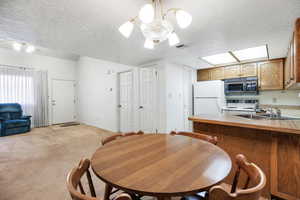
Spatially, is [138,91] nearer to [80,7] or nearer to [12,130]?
[80,7]

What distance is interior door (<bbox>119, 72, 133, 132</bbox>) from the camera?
4066 mm

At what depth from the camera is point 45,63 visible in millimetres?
5703

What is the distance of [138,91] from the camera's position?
3824 millimetres

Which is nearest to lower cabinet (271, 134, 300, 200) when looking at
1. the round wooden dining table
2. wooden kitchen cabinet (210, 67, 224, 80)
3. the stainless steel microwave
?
the round wooden dining table

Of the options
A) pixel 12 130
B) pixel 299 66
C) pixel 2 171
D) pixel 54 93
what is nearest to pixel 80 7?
pixel 299 66

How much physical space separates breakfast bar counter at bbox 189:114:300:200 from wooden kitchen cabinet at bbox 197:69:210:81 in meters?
3.05

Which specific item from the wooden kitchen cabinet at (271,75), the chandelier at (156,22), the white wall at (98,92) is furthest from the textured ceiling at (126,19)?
the white wall at (98,92)

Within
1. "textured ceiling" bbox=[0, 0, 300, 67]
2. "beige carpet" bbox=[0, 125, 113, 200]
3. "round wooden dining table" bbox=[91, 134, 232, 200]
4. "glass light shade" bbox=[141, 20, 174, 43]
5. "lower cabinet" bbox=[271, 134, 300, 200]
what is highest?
"textured ceiling" bbox=[0, 0, 300, 67]

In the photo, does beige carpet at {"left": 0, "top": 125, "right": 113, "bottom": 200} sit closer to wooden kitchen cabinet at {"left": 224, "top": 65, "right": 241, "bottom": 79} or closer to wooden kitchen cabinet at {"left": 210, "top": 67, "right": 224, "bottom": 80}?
wooden kitchen cabinet at {"left": 210, "top": 67, "right": 224, "bottom": 80}

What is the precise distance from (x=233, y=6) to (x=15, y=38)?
312cm

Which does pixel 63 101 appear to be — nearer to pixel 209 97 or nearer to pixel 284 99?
pixel 209 97

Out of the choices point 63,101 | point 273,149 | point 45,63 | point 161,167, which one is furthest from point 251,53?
point 45,63

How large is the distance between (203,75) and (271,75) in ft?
5.78

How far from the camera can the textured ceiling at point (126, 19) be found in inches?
55.6
